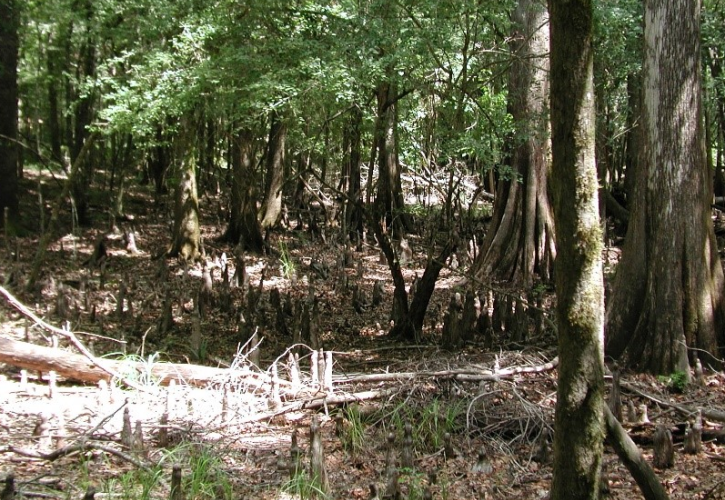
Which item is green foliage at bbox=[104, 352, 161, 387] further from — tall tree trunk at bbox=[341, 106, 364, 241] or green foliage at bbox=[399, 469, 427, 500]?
tall tree trunk at bbox=[341, 106, 364, 241]

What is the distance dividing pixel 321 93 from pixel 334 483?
368 cm

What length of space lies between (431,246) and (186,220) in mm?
6139

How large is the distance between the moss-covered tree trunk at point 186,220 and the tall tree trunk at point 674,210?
7945 mm

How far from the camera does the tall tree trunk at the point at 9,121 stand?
12344mm

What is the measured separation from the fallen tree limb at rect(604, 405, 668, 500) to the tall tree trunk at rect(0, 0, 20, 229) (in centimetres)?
1195

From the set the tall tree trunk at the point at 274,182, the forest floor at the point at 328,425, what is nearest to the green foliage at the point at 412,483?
the forest floor at the point at 328,425

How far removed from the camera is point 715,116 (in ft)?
50.3

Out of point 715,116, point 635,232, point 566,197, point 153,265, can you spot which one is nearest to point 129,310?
point 153,265

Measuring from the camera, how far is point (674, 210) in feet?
19.4

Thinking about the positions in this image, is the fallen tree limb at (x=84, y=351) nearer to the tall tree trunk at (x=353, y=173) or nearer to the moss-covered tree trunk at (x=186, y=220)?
the tall tree trunk at (x=353, y=173)

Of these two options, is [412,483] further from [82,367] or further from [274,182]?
[274,182]

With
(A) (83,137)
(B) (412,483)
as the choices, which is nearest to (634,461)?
(B) (412,483)

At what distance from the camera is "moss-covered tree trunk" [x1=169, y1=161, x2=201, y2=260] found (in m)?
12.0

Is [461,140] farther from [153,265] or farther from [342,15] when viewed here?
[153,265]
